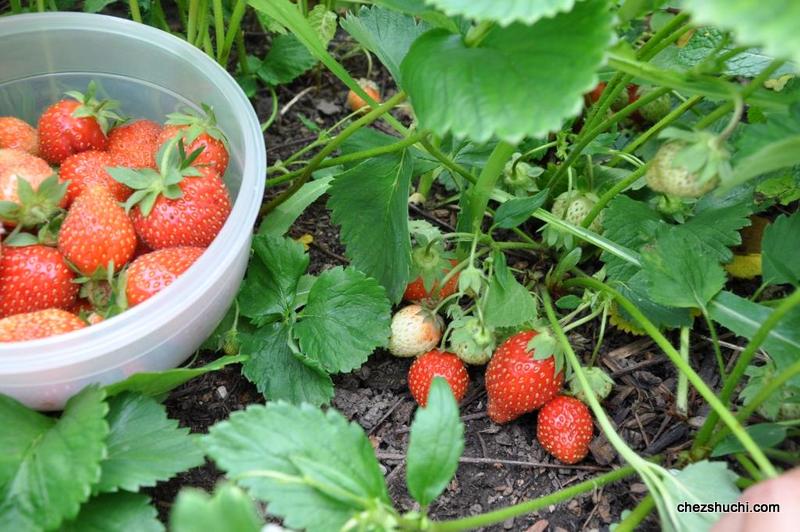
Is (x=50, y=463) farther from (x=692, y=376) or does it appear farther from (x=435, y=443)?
(x=692, y=376)

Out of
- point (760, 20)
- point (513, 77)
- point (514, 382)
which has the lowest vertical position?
point (514, 382)

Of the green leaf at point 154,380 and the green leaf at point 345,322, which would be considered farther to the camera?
the green leaf at point 345,322

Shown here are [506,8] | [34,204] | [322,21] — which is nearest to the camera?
[506,8]

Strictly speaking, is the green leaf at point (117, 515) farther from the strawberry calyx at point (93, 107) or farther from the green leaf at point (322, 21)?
the green leaf at point (322, 21)

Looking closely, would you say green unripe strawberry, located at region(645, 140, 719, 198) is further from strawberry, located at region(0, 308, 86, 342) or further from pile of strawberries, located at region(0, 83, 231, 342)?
strawberry, located at region(0, 308, 86, 342)

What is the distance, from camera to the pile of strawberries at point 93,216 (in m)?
0.95

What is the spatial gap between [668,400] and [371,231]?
444 mm

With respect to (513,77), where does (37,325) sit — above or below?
below

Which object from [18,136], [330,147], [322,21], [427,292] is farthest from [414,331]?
[18,136]

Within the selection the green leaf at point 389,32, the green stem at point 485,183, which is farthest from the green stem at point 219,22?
the green stem at point 485,183

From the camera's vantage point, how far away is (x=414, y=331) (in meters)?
1.07

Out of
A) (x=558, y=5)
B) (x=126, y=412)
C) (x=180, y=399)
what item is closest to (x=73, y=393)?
(x=126, y=412)

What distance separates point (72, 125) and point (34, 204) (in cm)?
15

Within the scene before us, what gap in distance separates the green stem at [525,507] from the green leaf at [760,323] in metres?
0.20
